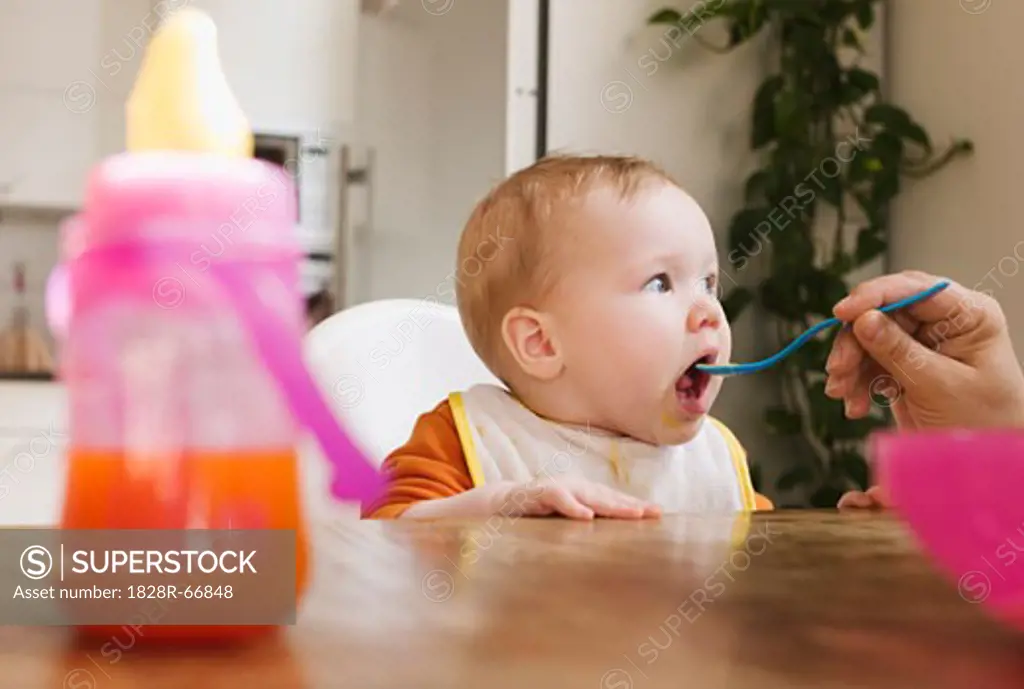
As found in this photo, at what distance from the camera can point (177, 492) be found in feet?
0.85

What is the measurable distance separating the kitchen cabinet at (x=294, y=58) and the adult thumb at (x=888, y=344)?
2993 millimetres

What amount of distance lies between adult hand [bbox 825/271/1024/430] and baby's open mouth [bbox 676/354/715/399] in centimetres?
29

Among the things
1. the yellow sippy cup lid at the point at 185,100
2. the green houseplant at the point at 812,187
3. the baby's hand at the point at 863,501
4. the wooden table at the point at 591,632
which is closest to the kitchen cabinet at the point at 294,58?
the green houseplant at the point at 812,187

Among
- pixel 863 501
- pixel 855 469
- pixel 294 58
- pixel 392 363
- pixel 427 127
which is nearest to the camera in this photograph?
pixel 863 501

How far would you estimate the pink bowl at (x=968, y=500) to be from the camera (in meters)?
0.29

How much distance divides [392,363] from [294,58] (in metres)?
2.55

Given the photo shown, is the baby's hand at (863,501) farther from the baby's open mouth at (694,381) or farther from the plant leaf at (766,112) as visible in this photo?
→ the plant leaf at (766,112)

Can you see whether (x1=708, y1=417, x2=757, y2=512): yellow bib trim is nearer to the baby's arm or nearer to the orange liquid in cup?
the baby's arm

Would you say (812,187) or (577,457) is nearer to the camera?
(577,457)

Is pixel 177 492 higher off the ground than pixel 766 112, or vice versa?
pixel 766 112

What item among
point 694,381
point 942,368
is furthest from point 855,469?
point 942,368

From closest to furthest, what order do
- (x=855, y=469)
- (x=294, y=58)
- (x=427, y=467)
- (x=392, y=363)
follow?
(x=427, y=467) < (x=392, y=363) < (x=855, y=469) < (x=294, y=58)

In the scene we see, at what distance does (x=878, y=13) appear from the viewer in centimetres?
271

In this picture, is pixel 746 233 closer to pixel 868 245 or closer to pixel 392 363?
pixel 868 245
